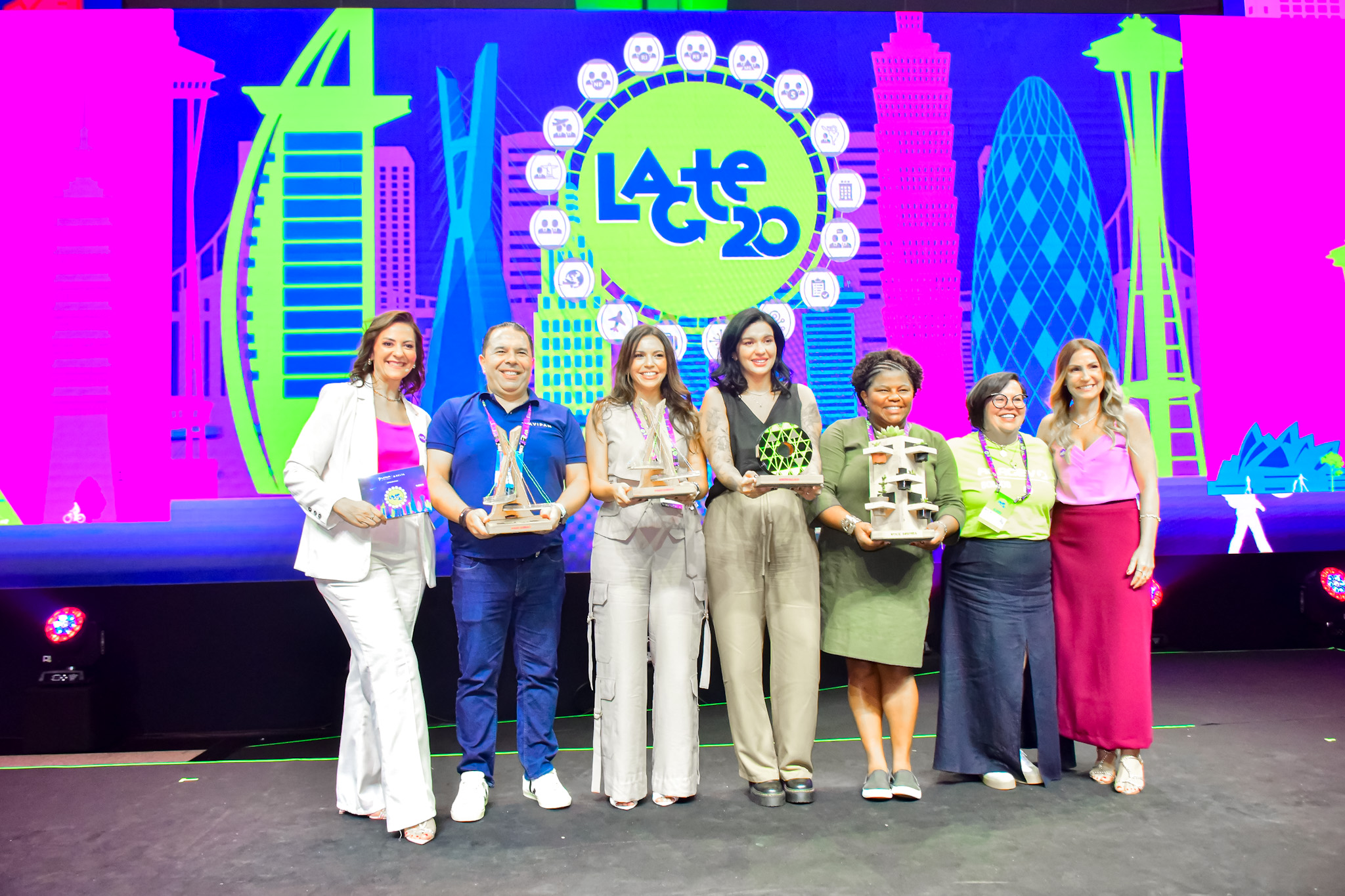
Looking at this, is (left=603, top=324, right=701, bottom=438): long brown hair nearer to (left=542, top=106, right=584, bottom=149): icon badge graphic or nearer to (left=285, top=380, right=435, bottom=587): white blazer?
(left=285, top=380, right=435, bottom=587): white blazer

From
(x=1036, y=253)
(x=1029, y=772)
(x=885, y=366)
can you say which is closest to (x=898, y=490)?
(x=885, y=366)

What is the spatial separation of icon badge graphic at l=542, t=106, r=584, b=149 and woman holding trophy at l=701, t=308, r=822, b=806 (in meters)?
1.92

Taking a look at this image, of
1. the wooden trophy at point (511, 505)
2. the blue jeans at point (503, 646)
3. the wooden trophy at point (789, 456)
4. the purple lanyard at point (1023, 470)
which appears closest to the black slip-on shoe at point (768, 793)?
the blue jeans at point (503, 646)

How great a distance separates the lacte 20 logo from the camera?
174 inches

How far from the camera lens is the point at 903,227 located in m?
4.51

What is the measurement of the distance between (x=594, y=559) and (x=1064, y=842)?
169cm

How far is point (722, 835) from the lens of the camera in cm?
272

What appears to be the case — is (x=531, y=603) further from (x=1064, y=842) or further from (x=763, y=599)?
(x=1064, y=842)

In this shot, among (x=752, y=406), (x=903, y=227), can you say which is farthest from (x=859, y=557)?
(x=903, y=227)

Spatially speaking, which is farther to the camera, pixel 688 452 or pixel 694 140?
pixel 694 140

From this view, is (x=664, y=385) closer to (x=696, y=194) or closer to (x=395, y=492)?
(x=395, y=492)

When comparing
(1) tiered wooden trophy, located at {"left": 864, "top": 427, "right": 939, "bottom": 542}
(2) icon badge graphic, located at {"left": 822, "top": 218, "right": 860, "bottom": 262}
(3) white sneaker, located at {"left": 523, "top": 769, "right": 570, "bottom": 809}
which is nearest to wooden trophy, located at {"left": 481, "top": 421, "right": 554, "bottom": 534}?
(3) white sneaker, located at {"left": 523, "top": 769, "right": 570, "bottom": 809}

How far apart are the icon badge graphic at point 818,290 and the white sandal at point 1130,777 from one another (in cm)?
243

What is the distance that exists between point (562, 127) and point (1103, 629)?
333 cm
